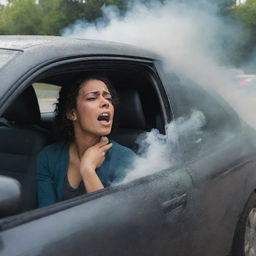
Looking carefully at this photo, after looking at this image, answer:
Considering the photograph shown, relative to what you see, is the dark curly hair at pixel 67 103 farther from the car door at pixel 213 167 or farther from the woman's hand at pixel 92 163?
the car door at pixel 213 167

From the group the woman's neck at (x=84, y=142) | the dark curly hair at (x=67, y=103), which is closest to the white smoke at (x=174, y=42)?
the woman's neck at (x=84, y=142)

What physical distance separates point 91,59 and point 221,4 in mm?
3047

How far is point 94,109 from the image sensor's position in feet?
7.28

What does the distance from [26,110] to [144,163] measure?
70 centimetres

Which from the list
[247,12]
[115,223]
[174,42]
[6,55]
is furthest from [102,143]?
[247,12]

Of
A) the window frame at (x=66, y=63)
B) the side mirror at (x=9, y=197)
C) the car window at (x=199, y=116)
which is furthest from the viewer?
the car window at (x=199, y=116)

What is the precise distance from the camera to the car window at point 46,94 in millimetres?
2621

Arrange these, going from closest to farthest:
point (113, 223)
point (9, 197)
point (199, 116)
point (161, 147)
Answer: point (9, 197), point (113, 223), point (161, 147), point (199, 116)

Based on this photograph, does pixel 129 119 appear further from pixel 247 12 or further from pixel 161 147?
pixel 247 12

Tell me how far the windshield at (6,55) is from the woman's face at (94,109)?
0.49 meters

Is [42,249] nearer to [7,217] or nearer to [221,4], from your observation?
[7,217]

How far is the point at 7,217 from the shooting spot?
5.07 feet

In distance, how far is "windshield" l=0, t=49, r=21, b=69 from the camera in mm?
1772

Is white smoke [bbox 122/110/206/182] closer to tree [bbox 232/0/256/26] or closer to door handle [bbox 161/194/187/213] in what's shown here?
door handle [bbox 161/194/187/213]
